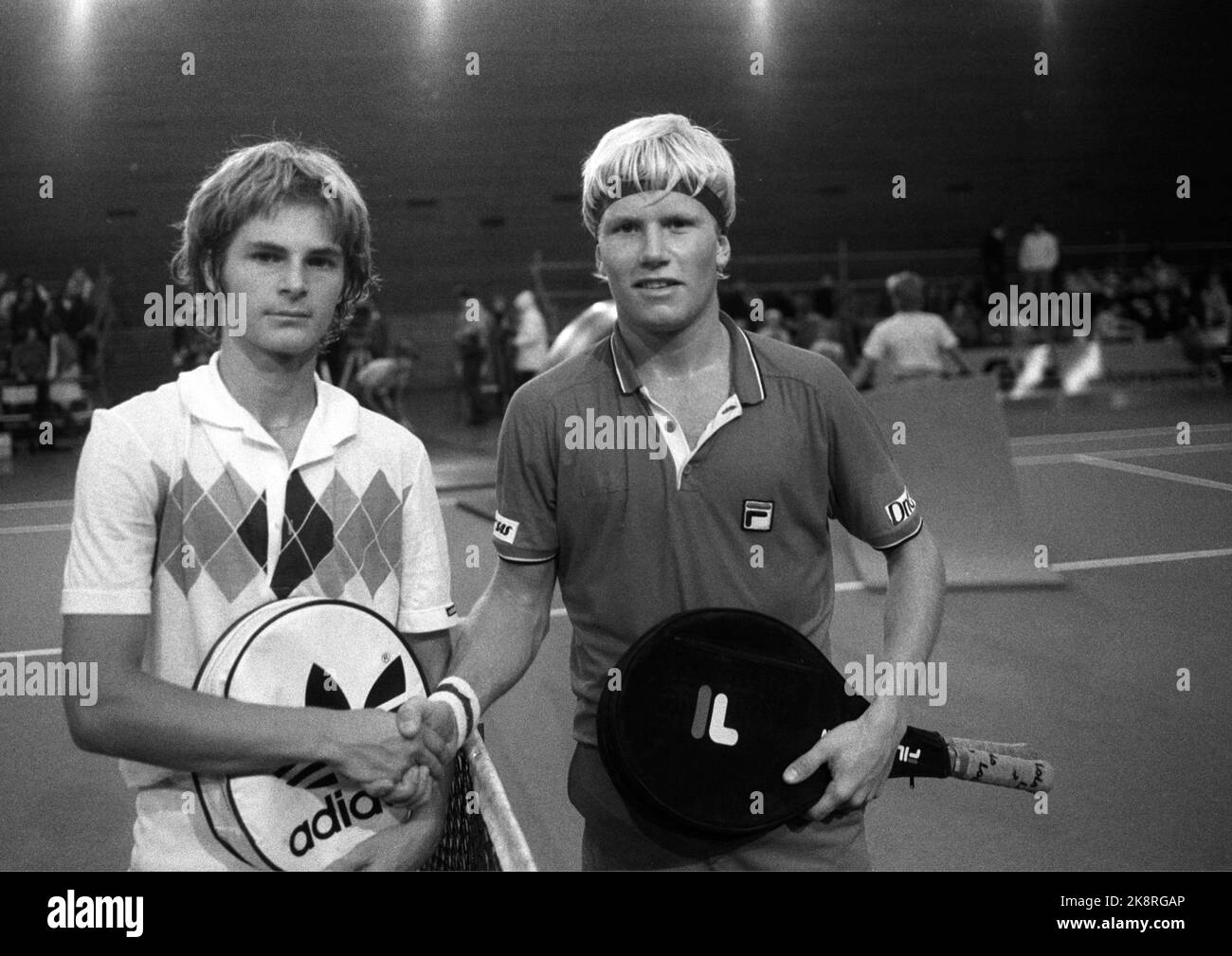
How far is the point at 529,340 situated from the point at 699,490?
362 inches

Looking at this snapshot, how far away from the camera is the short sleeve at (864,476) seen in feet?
6.61

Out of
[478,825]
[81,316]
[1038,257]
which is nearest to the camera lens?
[478,825]

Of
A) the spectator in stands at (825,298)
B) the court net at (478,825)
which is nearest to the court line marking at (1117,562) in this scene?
the court net at (478,825)

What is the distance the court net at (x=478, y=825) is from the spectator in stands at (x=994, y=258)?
9123mm

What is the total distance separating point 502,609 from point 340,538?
13.6 inches

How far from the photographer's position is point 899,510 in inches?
81.4

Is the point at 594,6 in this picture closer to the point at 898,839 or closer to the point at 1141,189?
the point at 898,839

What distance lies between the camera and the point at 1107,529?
7316mm

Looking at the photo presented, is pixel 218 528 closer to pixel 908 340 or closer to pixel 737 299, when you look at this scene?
pixel 908 340

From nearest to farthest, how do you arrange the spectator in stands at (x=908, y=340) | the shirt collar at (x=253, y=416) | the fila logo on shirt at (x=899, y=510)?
the shirt collar at (x=253, y=416) < the fila logo on shirt at (x=899, y=510) < the spectator in stands at (x=908, y=340)

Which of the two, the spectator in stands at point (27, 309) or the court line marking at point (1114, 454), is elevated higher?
the spectator in stands at point (27, 309)

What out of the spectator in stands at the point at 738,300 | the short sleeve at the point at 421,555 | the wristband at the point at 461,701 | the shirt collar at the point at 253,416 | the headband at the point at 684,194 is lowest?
the wristband at the point at 461,701

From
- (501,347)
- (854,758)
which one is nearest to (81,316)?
(854,758)

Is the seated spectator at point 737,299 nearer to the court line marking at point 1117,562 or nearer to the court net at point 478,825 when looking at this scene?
the court line marking at point 1117,562
